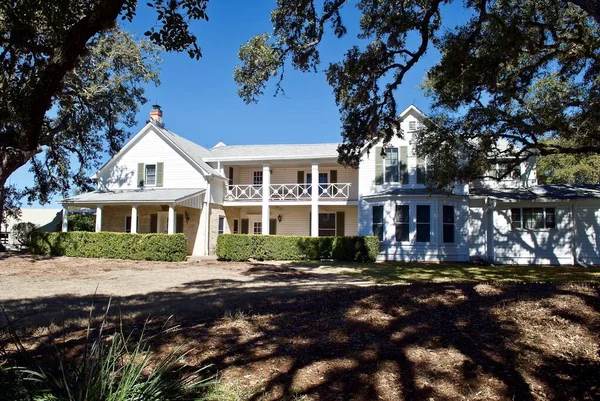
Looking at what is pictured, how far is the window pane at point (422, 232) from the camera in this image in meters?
22.3

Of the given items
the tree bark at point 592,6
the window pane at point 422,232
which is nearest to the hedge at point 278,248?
the window pane at point 422,232

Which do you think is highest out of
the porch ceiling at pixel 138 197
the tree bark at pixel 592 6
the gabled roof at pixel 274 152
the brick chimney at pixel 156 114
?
the brick chimney at pixel 156 114

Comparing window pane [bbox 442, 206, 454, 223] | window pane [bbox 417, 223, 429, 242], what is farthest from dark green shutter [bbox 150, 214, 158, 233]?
window pane [bbox 442, 206, 454, 223]

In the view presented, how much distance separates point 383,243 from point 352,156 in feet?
33.2

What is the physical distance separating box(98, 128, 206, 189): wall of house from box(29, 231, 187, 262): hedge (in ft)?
17.3

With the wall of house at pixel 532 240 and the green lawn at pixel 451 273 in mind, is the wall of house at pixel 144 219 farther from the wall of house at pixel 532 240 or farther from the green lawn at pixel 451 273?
the wall of house at pixel 532 240

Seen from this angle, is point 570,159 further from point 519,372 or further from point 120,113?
point 519,372

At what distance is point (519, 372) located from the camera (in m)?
4.01

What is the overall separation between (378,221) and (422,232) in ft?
→ 7.46

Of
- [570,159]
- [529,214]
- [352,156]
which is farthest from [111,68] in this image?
[570,159]

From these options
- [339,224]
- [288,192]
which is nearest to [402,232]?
[339,224]

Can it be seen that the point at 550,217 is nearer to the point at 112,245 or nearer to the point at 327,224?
the point at 327,224

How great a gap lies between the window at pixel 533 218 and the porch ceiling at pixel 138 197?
16620mm

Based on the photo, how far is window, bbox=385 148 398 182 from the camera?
2402cm
